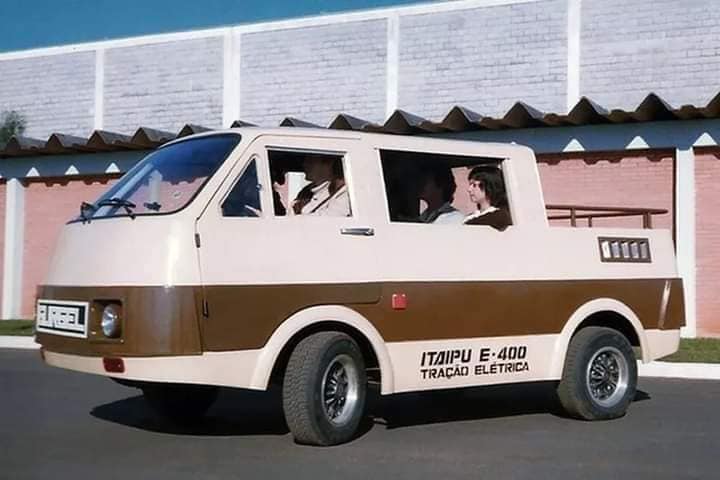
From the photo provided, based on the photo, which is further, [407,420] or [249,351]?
[407,420]

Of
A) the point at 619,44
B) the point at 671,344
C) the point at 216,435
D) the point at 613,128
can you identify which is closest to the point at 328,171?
the point at 216,435

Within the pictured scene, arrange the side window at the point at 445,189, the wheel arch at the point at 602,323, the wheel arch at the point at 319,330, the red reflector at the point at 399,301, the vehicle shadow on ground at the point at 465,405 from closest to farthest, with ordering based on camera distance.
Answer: the wheel arch at the point at 319,330
the red reflector at the point at 399,301
the side window at the point at 445,189
the wheel arch at the point at 602,323
the vehicle shadow on ground at the point at 465,405

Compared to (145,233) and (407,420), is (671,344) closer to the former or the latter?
(407,420)

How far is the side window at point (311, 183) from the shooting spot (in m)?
7.94

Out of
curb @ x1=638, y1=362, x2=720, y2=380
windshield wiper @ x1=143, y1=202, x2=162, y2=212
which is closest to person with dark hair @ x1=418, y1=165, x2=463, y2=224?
windshield wiper @ x1=143, y1=202, x2=162, y2=212

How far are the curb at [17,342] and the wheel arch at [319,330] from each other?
10641 mm

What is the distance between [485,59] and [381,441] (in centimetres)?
1336

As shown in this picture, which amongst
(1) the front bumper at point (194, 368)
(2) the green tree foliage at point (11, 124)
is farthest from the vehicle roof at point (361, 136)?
(2) the green tree foliage at point (11, 124)

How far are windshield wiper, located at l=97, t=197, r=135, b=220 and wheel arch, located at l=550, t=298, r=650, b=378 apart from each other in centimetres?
366

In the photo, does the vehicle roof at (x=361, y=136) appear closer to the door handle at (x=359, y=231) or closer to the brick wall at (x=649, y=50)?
the door handle at (x=359, y=231)

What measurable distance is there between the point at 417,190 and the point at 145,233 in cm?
235

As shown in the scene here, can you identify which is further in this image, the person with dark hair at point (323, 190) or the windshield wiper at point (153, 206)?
the person with dark hair at point (323, 190)

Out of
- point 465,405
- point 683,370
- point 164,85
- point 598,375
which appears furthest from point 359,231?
point 164,85

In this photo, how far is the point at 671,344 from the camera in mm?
9828
